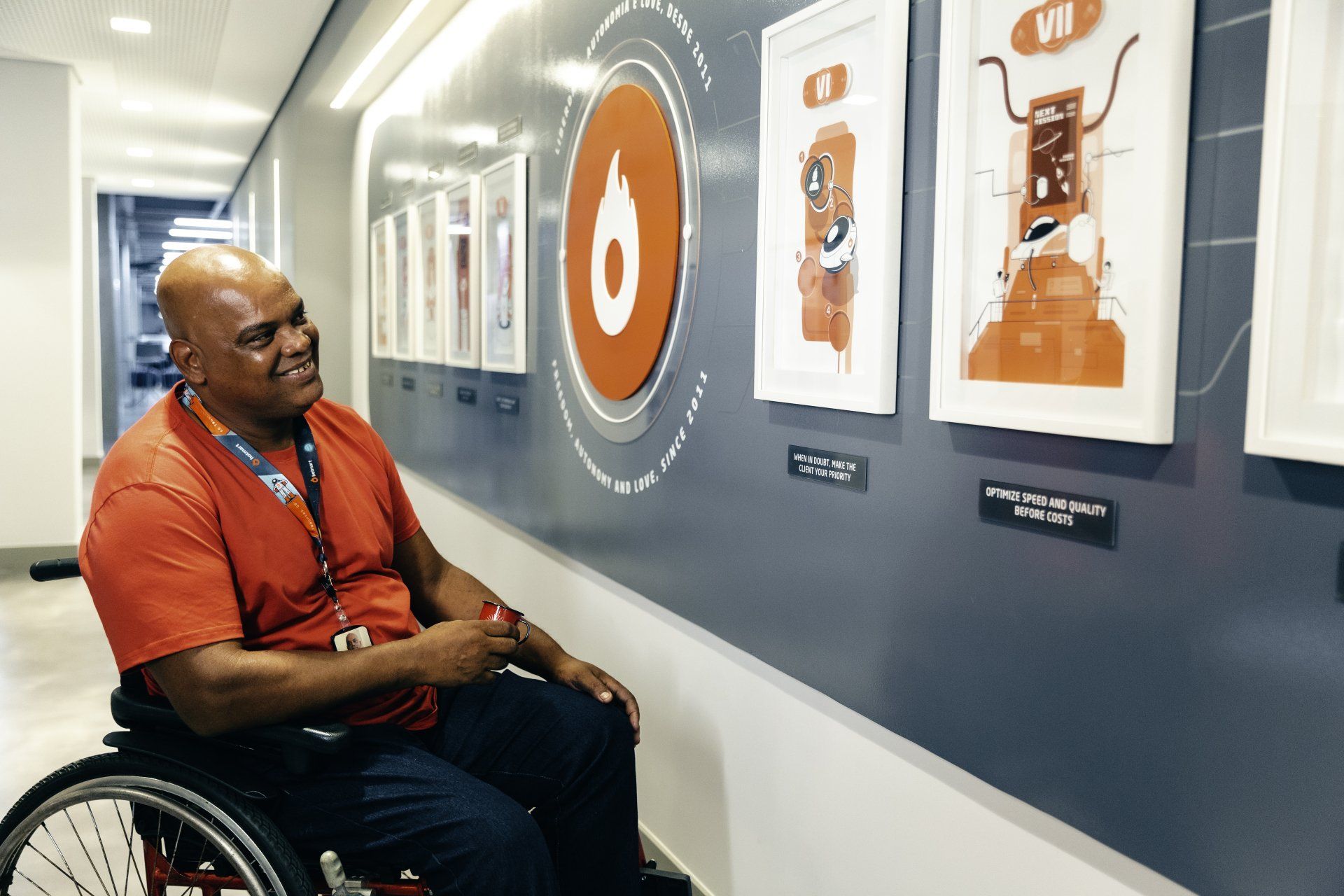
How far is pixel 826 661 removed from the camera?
1.98 meters

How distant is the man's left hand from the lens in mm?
1894

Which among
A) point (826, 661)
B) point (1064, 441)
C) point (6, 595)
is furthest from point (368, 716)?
point (6, 595)

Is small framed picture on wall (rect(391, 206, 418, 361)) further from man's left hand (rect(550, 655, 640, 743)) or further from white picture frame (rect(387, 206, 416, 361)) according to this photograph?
man's left hand (rect(550, 655, 640, 743))

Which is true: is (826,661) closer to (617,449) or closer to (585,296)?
(617,449)

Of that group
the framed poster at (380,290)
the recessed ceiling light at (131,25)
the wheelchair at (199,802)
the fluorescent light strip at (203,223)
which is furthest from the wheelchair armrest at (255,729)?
the fluorescent light strip at (203,223)

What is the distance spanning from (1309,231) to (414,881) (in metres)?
1.49

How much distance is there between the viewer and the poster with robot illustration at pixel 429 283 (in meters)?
4.76

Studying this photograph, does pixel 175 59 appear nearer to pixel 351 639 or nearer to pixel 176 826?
pixel 351 639

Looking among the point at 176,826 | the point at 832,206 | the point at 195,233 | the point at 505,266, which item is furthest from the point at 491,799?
the point at 195,233

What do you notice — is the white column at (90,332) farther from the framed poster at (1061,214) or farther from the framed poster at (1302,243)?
the framed poster at (1302,243)

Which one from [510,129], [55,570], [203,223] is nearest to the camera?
[55,570]

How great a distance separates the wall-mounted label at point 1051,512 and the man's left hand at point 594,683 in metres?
0.74

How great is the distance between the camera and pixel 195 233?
18734mm

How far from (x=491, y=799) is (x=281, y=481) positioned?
65cm
